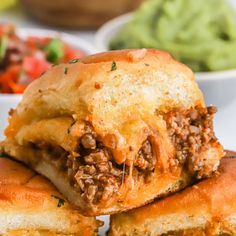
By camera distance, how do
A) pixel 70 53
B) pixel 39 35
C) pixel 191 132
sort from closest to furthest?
pixel 191 132 → pixel 70 53 → pixel 39 35

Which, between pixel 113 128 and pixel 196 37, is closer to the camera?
A: pixel 113 128

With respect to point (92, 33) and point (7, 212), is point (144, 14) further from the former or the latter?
point (7, 212)

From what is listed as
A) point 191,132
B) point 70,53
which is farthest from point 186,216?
point 70,53

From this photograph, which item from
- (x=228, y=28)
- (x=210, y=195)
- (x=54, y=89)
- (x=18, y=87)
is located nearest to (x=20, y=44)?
(x=18, y=87)

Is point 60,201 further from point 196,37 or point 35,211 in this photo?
point 196,37

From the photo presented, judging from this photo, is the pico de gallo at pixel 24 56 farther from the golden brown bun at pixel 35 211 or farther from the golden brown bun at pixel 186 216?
the golden brown bun at pixel 186 216

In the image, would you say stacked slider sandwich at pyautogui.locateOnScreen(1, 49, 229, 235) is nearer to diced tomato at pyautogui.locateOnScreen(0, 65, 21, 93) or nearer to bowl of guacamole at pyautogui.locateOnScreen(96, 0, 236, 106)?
diced tomato at pyautogui.locateOnScreen(0, 65, 21, 93)
